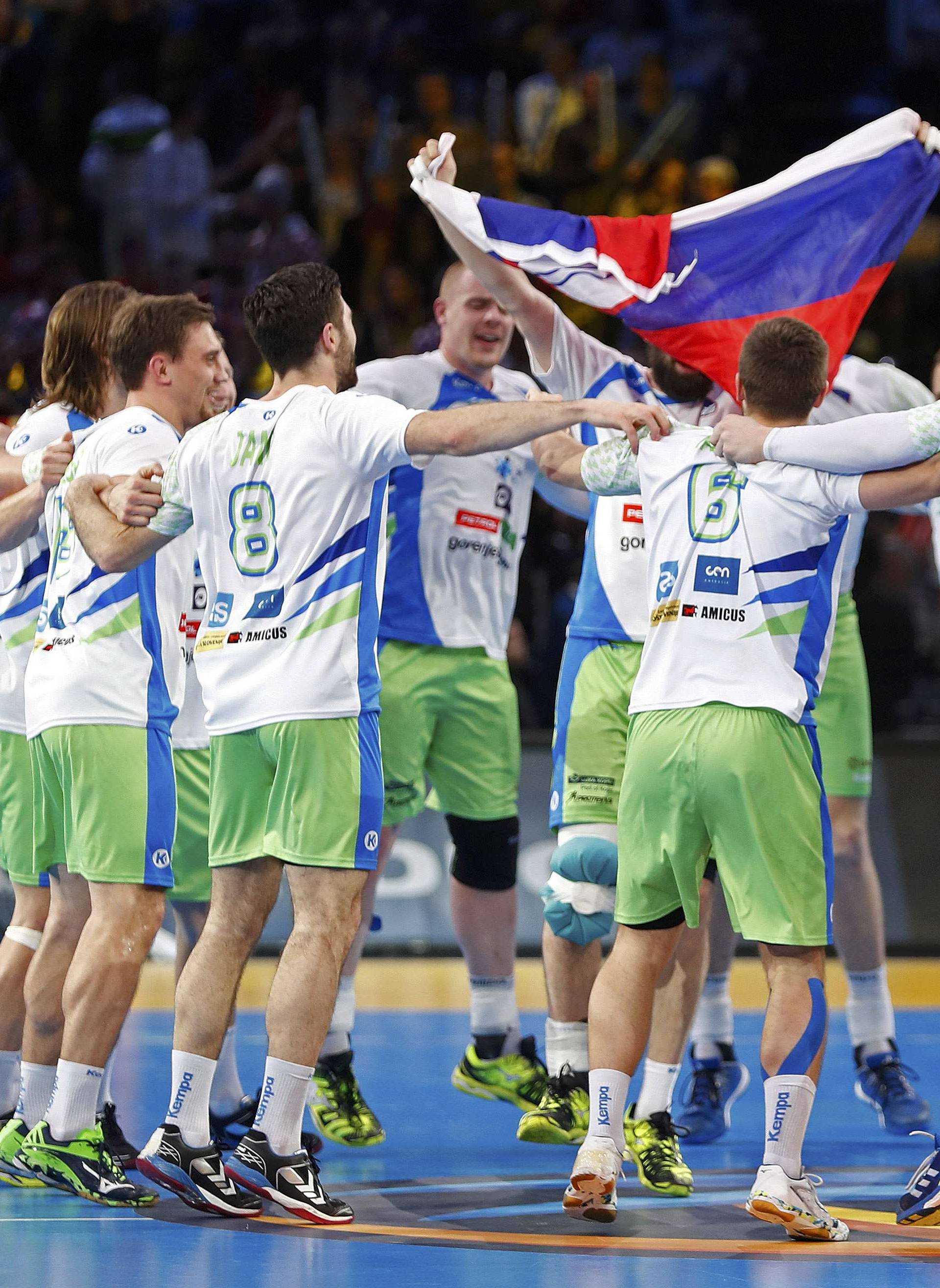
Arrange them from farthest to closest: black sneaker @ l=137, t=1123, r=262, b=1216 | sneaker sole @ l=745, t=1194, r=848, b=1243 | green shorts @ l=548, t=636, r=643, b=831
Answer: green shorts @ l=548, t=636, r=643, b=831, black sneaker @ l=137, t=1123, r=262, b=1216, sneaker sole @ l=745, t=1194, r=848, b=1243

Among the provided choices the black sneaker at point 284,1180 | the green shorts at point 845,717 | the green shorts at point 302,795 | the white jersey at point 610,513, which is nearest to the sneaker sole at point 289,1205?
the black sneaker at point 284,1180

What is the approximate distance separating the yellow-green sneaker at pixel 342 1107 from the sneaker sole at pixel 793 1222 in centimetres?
189

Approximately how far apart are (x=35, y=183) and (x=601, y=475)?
12.8m

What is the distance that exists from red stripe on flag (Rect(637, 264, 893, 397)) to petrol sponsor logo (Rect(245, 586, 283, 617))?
1.64 metres

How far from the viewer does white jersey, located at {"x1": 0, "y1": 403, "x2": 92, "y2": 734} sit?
6246mm

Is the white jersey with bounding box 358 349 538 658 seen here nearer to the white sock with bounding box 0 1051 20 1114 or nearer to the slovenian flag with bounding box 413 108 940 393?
the slovenian flag with bounding box 413 108 940 393

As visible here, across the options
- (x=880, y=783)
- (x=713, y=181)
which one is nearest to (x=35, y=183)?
(x=713, y=181)

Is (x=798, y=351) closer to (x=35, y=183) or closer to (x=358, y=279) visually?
(x=358, y=279)

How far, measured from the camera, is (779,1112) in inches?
194

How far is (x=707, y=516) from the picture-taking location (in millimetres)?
5195

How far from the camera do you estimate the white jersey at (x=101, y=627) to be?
220 inches

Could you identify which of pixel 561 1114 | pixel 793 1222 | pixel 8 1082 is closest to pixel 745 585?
pixel 793 1222

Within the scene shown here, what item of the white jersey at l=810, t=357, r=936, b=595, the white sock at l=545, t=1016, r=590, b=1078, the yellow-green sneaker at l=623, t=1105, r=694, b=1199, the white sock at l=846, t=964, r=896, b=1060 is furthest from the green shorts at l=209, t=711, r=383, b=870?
the white sock at l=846, t=964, r=896, b=1060

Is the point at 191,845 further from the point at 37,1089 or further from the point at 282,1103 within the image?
the point at 282,1103
